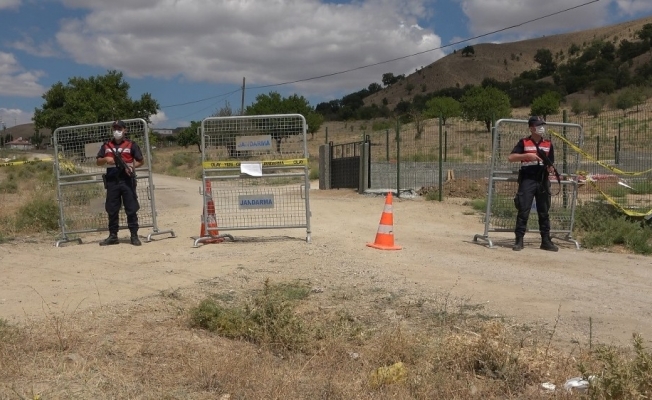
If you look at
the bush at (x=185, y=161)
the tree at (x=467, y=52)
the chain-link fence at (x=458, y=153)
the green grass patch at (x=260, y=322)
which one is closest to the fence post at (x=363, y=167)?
the chain-link fence at (x=458, y=153)

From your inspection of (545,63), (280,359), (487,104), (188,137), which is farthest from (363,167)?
(545,63)

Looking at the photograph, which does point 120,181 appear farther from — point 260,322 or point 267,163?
point 260,322

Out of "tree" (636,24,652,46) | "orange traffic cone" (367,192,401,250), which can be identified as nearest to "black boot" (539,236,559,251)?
"orange traffic cone" (367,192,401,250)

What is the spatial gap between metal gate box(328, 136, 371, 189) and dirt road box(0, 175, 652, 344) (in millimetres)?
9206

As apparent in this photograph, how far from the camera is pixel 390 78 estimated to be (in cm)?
12588

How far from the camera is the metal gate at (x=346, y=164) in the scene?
20.9 metres

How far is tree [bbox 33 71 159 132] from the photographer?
44250mm

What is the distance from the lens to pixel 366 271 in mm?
7930

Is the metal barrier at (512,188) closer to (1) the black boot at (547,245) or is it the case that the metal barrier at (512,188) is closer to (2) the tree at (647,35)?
(1) the black boot at (547,245)

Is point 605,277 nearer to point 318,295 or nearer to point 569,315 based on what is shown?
point 569,315

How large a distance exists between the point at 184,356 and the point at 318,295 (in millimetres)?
2176

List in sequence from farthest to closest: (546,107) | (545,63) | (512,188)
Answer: (545,63) < (546,107) < (512,188)

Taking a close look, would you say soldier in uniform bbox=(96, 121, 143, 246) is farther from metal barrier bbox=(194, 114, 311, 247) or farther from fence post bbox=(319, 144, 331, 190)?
fence post bbox=(319, 144, 331, 190)

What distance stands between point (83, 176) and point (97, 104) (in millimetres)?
36479
